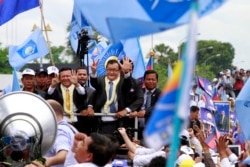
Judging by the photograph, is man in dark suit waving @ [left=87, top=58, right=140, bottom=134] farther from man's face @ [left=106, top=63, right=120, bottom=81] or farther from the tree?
the tree

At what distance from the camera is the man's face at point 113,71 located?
36.3 feet

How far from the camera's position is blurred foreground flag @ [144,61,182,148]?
4.32m

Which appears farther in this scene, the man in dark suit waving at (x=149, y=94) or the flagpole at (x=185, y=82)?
Answer: the man in dark suit waving at (x=149, y=94)

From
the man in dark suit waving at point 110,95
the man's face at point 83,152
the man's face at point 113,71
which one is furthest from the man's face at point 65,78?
the man's face at point 83,152

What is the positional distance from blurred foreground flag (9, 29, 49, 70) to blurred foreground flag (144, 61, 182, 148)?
42.0 feet

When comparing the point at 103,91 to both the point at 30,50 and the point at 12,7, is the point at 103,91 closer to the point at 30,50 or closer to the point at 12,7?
the point at 12,7

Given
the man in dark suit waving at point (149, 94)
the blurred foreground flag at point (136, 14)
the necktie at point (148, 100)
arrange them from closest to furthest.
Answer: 1. the blurred foreground flag at point (136, 14)
2. the man in dark suit waving at point (149, 94)
3. the necktie at point (148, 100)

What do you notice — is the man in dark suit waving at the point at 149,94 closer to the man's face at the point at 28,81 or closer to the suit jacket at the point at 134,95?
the suit jacket at the point at 134,95

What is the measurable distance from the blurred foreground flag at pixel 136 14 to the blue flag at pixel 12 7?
10.2 meters

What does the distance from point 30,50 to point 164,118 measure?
13171mm

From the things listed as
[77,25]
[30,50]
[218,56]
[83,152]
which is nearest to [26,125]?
[83,152]

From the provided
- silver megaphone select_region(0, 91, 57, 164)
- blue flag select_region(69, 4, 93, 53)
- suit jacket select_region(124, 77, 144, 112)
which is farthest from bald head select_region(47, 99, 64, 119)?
blue flag select_region(69, 4, 93, 53)

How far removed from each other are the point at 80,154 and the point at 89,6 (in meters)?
2.14

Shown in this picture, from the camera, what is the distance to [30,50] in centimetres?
1736
